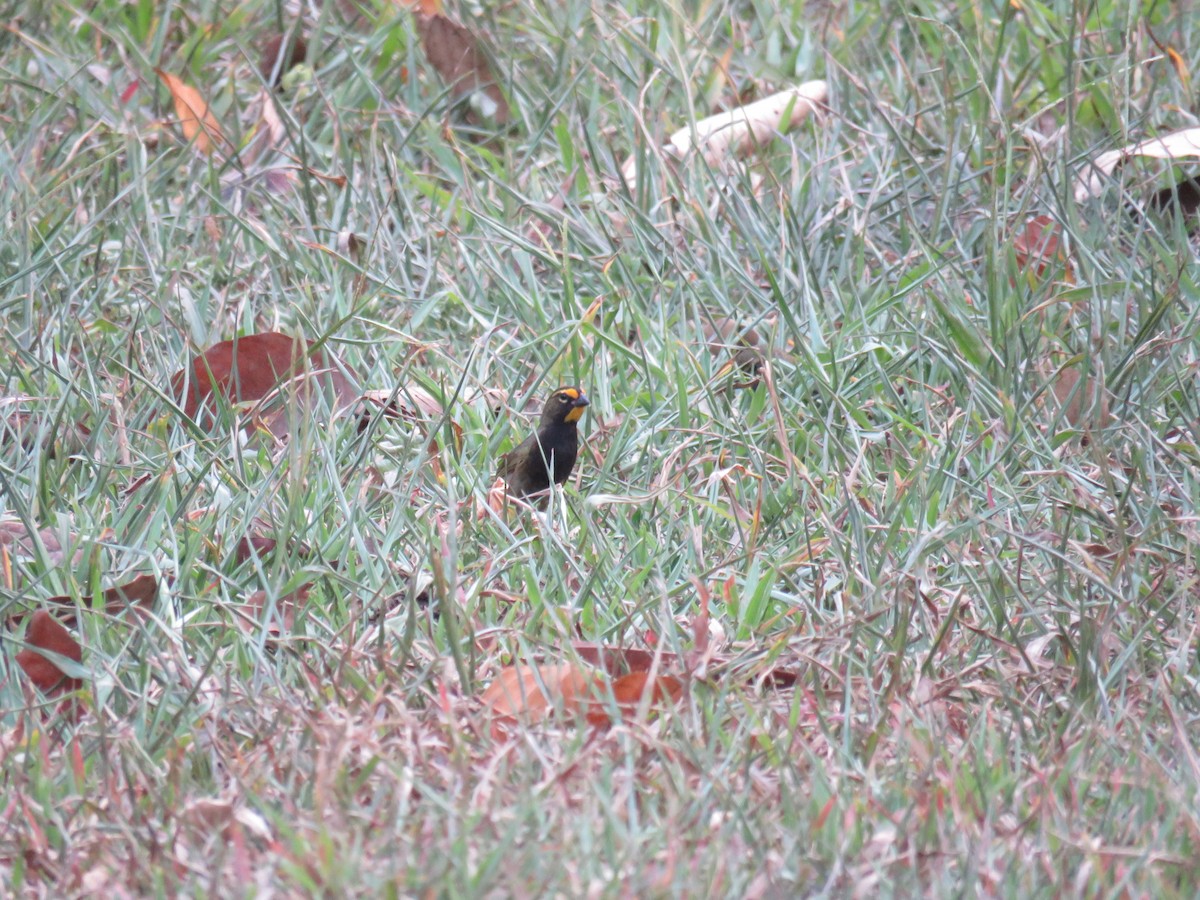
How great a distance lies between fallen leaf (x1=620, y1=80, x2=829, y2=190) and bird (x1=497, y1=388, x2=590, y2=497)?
1207mm

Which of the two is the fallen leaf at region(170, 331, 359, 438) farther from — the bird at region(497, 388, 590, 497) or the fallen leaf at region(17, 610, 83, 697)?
the fallen leaf at region(17, 610, 83, 697)

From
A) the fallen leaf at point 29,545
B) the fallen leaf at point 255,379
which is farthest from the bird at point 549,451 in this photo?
the fallen leaf at point 29,545

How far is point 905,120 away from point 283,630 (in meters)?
3.29

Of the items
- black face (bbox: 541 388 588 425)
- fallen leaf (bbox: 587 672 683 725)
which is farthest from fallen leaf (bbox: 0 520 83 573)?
black face (bbox: 541 388 588 425)

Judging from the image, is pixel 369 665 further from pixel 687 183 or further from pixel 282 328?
pixel 687 183

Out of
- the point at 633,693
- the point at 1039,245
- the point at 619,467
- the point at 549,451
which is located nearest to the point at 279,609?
the point at 633,693

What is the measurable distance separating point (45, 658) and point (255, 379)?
149cm

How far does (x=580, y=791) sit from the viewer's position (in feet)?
8.25

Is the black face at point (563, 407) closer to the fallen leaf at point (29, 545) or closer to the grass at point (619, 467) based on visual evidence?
the grass at point (619, 467)

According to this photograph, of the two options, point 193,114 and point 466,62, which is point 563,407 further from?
point 466,62

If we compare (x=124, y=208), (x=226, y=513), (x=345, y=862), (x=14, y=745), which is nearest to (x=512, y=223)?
(x=124, y=208)

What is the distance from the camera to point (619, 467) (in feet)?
13.5

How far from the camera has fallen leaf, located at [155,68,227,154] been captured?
536cm

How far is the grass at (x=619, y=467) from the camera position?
2.44 meters
